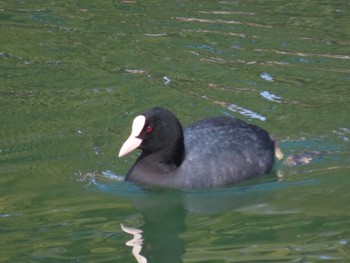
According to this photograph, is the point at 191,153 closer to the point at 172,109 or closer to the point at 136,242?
the point at 136,242

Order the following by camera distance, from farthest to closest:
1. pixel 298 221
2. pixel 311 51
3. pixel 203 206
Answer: pixel 311 51 < pixel 203 206 < pixel 298 221

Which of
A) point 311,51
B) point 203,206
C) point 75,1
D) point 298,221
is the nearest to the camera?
point 298,221

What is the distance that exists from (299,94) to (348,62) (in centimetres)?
130

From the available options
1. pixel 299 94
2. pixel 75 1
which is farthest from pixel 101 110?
pixel 75 1

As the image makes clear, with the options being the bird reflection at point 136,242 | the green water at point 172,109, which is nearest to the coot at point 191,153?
the green water at point 172,109

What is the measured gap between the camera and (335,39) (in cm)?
1365

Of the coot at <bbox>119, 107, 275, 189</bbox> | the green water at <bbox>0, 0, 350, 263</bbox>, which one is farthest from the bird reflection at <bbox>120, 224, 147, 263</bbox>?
the coot at <bbox>119, 107, 275, 189</bbox>

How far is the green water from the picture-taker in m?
7.71

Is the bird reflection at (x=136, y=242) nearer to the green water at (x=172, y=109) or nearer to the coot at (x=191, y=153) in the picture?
the green water at (x=172, y=109)

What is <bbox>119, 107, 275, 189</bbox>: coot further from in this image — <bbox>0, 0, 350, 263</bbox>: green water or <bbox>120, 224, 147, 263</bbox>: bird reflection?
<bbox>120, 224, 147, 263</bbox>: bird reflection

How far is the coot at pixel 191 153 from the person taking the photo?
30.1 ft

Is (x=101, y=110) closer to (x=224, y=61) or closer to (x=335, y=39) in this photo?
(x=224, y=61)


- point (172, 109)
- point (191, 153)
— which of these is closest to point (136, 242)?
point (191, 153)

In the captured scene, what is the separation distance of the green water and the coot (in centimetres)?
14
